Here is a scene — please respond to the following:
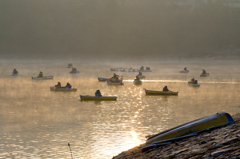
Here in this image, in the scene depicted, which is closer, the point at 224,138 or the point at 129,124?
the point at 224,138

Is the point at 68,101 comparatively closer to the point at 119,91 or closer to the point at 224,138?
the point at 119,91

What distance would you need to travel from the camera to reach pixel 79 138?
21.8 meters

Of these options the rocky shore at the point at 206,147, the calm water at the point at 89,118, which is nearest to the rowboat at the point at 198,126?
the rocky shore at the point at 206,147

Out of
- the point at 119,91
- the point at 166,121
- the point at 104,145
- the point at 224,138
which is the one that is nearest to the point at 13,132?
the point at 104,145

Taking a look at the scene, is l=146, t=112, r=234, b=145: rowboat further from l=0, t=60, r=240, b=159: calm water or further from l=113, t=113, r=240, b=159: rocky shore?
l=0, t=60, r=240, b=159: calm water

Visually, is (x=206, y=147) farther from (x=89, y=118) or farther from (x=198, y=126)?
(x=89, y=118)

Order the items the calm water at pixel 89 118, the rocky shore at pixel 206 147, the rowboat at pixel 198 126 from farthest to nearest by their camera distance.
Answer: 1. the calm water at pixel 89 118
2. the rowboat at pixel 198 126
3. the rocky shore at pixel 206 147

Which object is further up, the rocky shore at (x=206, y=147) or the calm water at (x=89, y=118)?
the rocky shore at (x=206, y=147)

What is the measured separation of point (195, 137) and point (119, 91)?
119ft

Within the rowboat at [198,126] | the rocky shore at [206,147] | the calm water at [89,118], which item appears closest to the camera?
the rocky shore at [206,147]

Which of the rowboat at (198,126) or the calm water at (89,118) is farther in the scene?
the calm water at (89,118)

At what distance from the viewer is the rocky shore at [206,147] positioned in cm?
782

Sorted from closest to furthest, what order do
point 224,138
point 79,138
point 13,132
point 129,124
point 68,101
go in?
point 224,138
point 79,138
point 13,132
point 129,124
point 68,101

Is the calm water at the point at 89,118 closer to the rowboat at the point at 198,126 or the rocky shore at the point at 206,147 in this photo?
the rowboat at the point at 198,126
